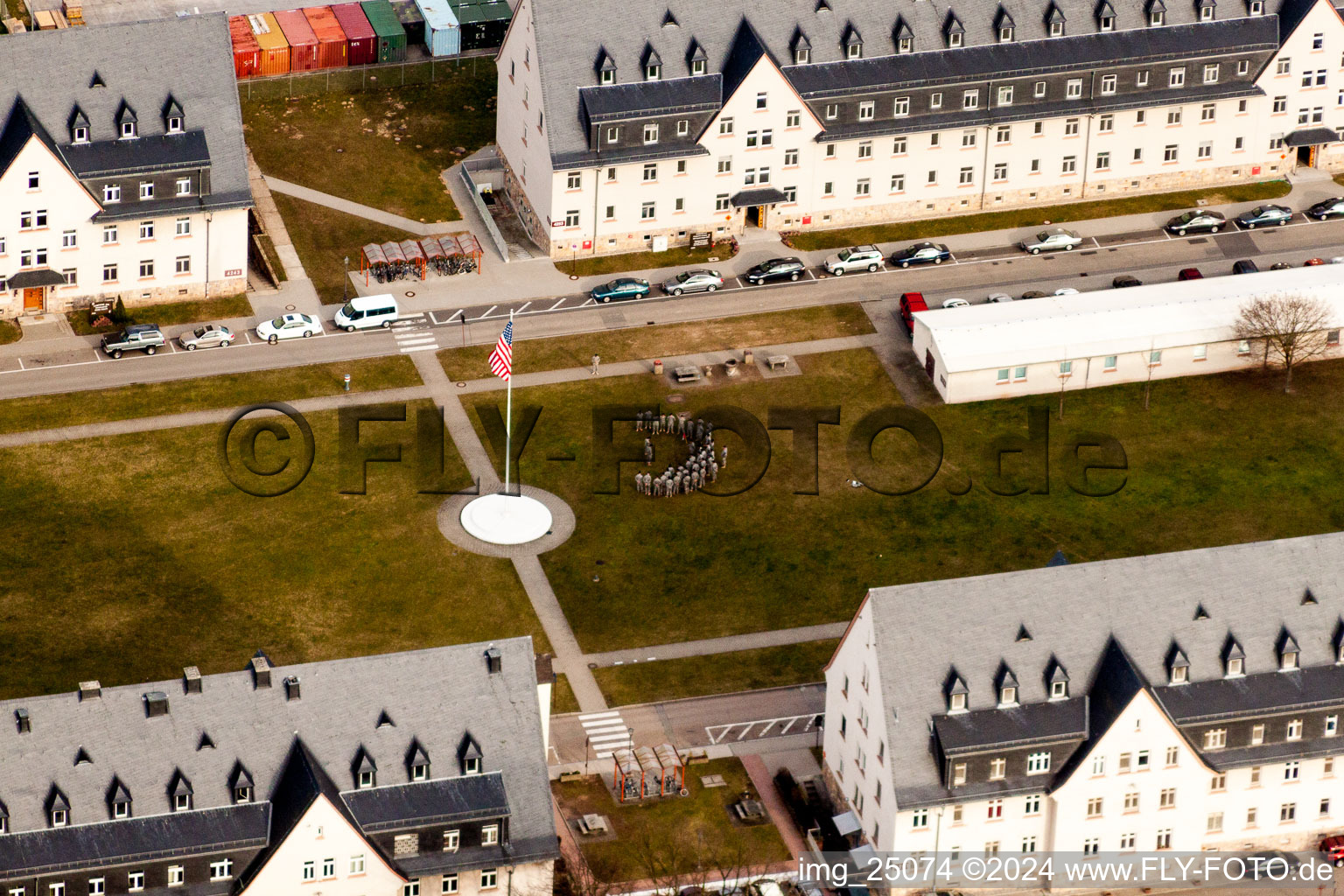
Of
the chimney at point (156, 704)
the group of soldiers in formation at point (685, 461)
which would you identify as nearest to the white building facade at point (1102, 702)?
the group of soldiers in formation at point (685, 461)

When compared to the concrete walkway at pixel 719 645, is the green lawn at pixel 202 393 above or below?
above

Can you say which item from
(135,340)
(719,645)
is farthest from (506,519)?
(135,340)

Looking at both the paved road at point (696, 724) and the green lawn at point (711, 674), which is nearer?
the paved road at point (696, 724)

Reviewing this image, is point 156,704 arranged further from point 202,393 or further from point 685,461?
point 685,461

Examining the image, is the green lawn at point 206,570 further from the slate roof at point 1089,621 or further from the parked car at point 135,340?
the slate roof at point 1089,621

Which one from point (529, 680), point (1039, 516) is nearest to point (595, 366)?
point (1039, 516)

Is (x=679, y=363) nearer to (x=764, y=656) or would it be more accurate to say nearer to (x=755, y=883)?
(x=764, y=656)

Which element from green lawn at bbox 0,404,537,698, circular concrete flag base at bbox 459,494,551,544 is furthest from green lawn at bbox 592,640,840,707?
circular concrete flag base at bbox 459,494,551,544
